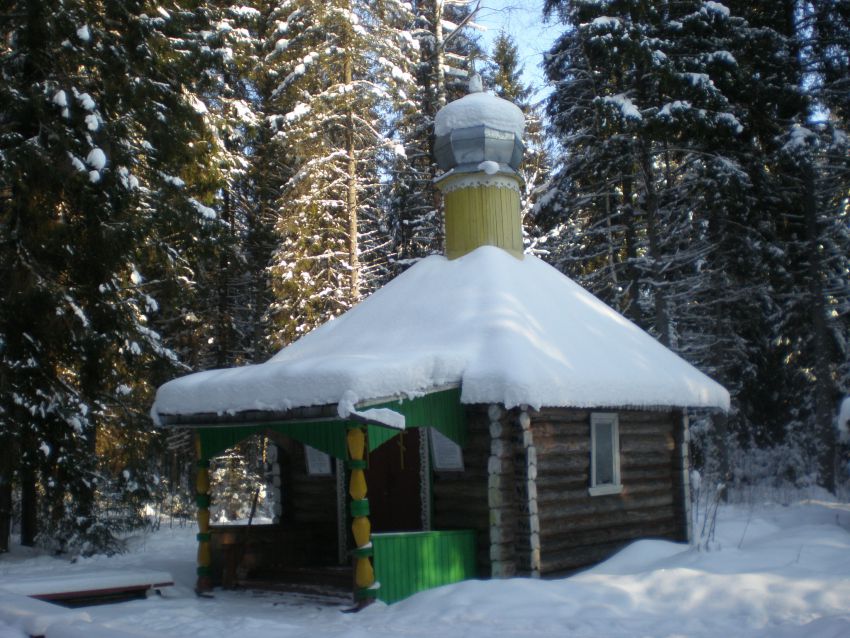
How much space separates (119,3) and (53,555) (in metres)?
9.27

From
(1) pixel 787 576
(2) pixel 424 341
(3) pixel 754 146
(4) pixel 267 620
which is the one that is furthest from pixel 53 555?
(3) pixel 754 146

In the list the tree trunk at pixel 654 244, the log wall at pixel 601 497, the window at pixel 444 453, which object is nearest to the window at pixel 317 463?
the window at pixel 444 453

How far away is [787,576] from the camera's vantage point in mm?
9398

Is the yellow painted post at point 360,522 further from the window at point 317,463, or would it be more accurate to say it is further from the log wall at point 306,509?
the window at point 317,463

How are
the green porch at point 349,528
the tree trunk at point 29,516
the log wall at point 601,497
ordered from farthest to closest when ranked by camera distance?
the tree trunk at point 29,516 → the log wall at point 601,497 → the green porch at point 349,528

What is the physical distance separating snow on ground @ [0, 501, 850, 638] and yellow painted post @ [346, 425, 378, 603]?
0.25 meters

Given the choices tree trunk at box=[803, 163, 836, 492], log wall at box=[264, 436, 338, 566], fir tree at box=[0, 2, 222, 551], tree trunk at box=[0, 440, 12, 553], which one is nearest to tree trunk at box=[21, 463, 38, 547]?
fir tree at box=[0, 2, 222, 551]

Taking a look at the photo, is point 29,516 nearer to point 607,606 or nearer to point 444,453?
point 444,453

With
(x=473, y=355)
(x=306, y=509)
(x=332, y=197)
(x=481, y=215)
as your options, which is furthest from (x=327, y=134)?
(x=473, y=355)

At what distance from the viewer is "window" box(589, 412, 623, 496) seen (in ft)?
41.3

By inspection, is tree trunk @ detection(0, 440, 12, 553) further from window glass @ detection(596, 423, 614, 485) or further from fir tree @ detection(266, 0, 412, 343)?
fir tree @ detection(266, 0, 412, 343)

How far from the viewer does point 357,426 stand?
9.96 meters

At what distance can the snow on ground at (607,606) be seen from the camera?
829 cm

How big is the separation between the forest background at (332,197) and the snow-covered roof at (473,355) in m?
3.64
